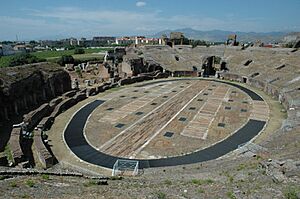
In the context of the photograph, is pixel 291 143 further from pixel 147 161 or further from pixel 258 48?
pixel 258 48

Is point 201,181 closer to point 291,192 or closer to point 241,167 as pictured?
point 241,167

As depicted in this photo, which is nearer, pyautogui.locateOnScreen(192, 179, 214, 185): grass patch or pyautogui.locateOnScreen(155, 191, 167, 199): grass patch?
pyautogui.locateOnScreen(155, 191, 167, 199): grass patch

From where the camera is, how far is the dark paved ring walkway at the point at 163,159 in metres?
13.8

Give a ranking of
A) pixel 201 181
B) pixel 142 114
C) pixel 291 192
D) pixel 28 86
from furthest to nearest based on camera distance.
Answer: pixel 28 86 → pixel 142 114 → pixel 201 181 → pixel 291 192

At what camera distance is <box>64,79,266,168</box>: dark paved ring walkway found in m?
13.8

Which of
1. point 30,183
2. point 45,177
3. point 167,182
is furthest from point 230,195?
point 45,177

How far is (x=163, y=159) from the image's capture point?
14.0 meters

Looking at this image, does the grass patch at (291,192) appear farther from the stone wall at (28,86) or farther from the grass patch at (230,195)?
the stone wall at (28,86)

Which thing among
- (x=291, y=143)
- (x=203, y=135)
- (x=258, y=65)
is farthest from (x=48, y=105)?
(x=258, y=65)

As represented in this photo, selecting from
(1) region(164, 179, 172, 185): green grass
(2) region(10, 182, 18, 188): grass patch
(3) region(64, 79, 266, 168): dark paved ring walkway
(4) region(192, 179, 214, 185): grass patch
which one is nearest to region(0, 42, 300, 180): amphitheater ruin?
(3) region(64, 79, 266, 168): dark paved ring walkway

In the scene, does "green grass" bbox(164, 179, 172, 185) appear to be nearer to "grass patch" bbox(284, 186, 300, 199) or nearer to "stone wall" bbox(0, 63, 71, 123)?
"grass patch" bbox(284, 186, 300, 199)

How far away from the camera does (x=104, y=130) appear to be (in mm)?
18391

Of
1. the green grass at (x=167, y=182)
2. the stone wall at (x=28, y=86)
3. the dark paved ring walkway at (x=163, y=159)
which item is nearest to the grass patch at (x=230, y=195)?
A: the green grass at (x=167, y=182)

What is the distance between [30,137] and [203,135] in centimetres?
1255
